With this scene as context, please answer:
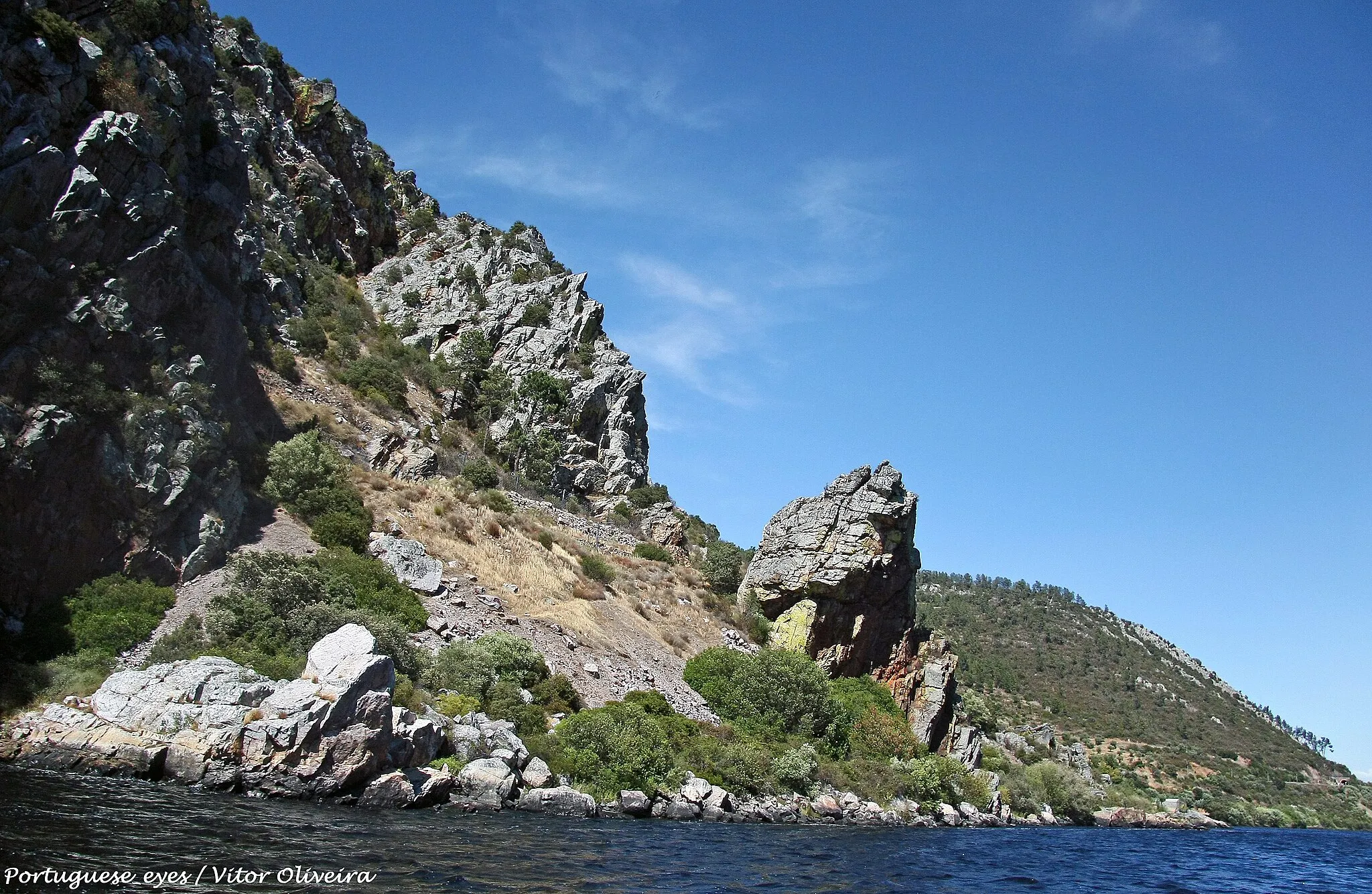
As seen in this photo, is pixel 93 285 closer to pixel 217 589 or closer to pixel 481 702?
pixel 217 589

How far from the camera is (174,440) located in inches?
1159

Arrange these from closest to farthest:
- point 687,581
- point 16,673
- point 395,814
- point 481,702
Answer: point 395,814
point 16,673
point 481,702
point 687,581

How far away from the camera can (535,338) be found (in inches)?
2901

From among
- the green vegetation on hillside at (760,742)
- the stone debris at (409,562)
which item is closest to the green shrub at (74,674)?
the stone debris at (409,562)

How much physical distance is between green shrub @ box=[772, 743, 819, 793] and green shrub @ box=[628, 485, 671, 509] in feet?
126

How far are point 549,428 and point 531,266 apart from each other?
897 inches

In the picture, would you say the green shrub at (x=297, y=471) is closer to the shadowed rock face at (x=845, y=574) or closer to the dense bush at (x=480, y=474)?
the dense bush at (x=480, y=474)

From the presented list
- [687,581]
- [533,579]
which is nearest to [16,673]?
[533,579]

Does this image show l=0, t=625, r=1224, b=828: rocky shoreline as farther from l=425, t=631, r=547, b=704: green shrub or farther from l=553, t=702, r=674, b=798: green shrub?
l=425, t=631, r=547, b=704: green shrub

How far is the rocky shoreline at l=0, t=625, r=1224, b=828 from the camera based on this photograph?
17.7m

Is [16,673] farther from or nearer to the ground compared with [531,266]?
nearer to the ground

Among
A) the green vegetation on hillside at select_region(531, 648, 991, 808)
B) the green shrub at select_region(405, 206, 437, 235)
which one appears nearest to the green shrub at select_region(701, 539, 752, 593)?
the green vegetation on hillside at select_region(531, 648, 991, 808)

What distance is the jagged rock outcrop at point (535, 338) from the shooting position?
68.8m

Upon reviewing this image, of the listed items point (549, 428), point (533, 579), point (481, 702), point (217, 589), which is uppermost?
point (549, 428)
